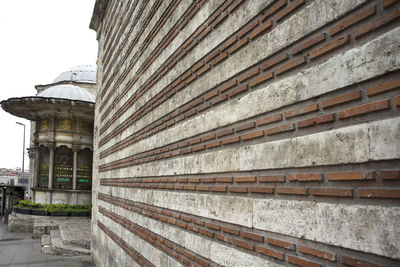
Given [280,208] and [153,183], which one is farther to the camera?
[153,183]

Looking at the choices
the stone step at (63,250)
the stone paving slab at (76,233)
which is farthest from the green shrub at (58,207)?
the stone step at (63,250)

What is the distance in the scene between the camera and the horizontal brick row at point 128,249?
4683 millimetres

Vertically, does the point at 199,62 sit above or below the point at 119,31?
below

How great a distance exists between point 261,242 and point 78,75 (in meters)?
30.8

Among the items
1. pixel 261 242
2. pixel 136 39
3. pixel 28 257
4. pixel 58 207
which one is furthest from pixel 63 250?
pixel 261 242

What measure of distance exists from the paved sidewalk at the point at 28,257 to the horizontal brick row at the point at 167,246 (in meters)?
4.55

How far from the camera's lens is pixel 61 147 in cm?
1830

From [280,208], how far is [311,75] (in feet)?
2.92

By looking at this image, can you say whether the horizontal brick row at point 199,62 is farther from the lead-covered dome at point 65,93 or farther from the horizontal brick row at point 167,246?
the lead-covered dome at point 65,93

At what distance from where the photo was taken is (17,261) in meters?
9.67

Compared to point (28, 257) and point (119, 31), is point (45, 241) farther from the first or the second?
point (119, 31)

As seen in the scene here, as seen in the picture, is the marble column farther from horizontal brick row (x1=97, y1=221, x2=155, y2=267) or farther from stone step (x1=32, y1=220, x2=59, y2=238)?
horizontal brick row (x1=97, y1=221, x2=155, y2=267)

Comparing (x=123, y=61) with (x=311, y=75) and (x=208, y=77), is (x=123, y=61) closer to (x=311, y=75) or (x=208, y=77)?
(x=208, y=77)

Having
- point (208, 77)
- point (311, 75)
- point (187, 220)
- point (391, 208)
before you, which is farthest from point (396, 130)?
point (187, 220)
